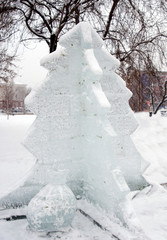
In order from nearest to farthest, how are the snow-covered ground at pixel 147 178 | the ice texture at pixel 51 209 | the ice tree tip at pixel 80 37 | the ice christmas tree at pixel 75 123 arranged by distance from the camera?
the ice texture at pixel 51 209
the snow-covered ground at pixel 147 178
the ice christmas tree at pixel 75 123
the ice tree tip at pixel 80 37

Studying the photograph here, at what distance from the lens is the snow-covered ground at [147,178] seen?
2730 mm

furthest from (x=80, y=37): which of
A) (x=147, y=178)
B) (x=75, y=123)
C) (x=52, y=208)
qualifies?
(x=147, y=178)

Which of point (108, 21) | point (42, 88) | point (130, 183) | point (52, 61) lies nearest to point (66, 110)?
point (42, 88)

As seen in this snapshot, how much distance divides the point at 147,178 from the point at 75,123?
2471mm

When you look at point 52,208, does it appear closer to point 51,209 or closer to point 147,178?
point 51,209

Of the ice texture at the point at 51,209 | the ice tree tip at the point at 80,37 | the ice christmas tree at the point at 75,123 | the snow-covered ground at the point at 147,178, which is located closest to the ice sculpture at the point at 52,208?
the ice texture at the point at 51,209

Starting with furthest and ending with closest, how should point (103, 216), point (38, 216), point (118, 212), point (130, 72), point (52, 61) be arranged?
1. point (130, 72)
2. point (52, 61)
3. point (103, 216)
4. point (118, 212)
5. point (38, 216)

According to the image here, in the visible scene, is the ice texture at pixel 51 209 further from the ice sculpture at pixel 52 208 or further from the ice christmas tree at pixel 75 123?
the ice christmas tree at pixel 75 123

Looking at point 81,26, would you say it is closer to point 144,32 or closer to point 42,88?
point 42,88

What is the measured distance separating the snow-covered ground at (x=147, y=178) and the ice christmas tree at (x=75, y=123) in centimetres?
37

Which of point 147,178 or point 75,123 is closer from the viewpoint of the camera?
point 75,123

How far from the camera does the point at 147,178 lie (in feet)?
16.7

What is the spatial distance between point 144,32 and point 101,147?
6603mm

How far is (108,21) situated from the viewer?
847cm
